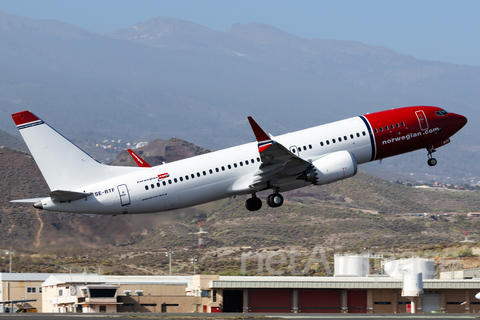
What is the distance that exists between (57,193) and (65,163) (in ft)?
9.56

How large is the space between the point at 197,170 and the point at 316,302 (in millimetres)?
41046

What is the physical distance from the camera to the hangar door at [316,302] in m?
82.9

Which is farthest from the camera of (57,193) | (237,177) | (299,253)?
(299,253)

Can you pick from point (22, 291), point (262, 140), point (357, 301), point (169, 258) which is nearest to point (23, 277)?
point (22, 291)

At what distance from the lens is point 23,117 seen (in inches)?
1836

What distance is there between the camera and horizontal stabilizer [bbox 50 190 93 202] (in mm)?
45566

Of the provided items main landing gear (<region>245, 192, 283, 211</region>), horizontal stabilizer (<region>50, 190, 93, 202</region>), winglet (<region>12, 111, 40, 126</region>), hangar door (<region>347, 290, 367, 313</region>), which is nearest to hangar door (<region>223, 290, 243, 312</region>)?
hangar door (<region>347, 290, 367, 313</region>)

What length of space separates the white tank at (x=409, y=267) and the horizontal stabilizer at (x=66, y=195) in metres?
48.2

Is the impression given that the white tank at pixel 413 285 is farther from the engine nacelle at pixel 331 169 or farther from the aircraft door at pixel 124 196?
the aircraft door at pixel 124 196

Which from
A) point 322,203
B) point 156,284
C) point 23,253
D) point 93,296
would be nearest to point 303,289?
point 156,284

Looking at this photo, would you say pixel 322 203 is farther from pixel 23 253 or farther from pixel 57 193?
pixel 57 193

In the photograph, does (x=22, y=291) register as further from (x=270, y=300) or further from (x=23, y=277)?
(x=270, y=300)

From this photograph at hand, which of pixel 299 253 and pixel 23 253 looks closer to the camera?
pixel 23 253

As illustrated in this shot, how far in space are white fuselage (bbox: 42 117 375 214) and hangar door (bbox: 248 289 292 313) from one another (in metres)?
35.5
